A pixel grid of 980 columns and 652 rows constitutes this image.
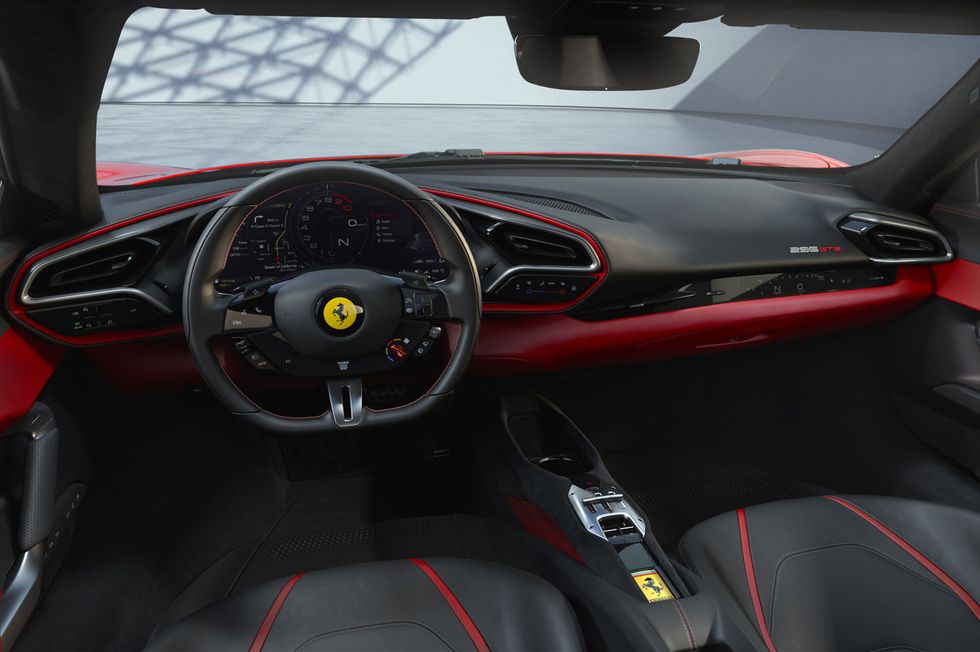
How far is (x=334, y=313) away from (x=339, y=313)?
0.01 m

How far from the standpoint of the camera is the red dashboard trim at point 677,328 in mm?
2162

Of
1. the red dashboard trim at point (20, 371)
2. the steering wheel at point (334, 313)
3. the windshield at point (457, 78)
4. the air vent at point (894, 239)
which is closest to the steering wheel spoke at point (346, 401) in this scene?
the steering wheel at point (334, 313)

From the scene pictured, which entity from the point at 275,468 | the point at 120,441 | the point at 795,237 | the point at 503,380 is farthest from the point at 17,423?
the point at 795,237

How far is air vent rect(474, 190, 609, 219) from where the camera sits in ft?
6.85

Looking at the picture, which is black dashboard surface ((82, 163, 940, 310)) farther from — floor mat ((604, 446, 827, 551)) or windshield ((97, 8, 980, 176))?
windshield ((97, 8, 980, 176))

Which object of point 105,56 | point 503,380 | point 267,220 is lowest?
point 503,380

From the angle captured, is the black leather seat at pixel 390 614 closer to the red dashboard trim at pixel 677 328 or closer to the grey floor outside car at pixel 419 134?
the red dashboard trim at pixel 677 328

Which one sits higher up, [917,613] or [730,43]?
[730,43]

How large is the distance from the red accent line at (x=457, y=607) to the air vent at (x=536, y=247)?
838 mm

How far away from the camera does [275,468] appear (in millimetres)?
2574

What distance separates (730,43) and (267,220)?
1530cm

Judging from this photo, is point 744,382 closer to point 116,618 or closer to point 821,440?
point 821,440

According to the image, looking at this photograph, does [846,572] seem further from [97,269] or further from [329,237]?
[97,269]

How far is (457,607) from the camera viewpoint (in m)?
1.43
